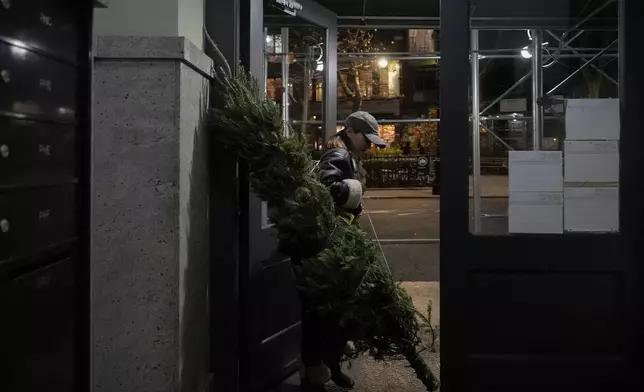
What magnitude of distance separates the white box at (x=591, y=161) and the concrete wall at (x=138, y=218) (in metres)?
1.91

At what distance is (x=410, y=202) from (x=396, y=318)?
1408cm

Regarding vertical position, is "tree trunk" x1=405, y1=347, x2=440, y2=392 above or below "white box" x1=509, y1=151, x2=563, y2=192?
below

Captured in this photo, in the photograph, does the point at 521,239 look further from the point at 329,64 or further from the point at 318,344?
the point at 329,64

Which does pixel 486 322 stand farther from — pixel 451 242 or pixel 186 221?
pixel 186 221

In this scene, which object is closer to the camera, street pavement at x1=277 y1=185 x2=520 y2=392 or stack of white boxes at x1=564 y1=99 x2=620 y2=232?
stack of white boxes at x1=564 y1=99 x2=620 y2=232

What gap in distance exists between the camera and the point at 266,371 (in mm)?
3684

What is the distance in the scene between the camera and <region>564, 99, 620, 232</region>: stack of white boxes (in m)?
3.14

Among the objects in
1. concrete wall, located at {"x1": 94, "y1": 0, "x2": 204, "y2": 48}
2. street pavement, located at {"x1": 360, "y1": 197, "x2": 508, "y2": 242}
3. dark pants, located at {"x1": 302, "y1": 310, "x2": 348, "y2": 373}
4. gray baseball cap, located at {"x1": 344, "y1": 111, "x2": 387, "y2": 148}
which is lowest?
dark pants, located at {"x1": 302, "y1": 310, "x2": 348, "y2": 373}

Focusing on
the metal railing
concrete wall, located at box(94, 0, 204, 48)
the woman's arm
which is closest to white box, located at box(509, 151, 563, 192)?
the woman's arm
